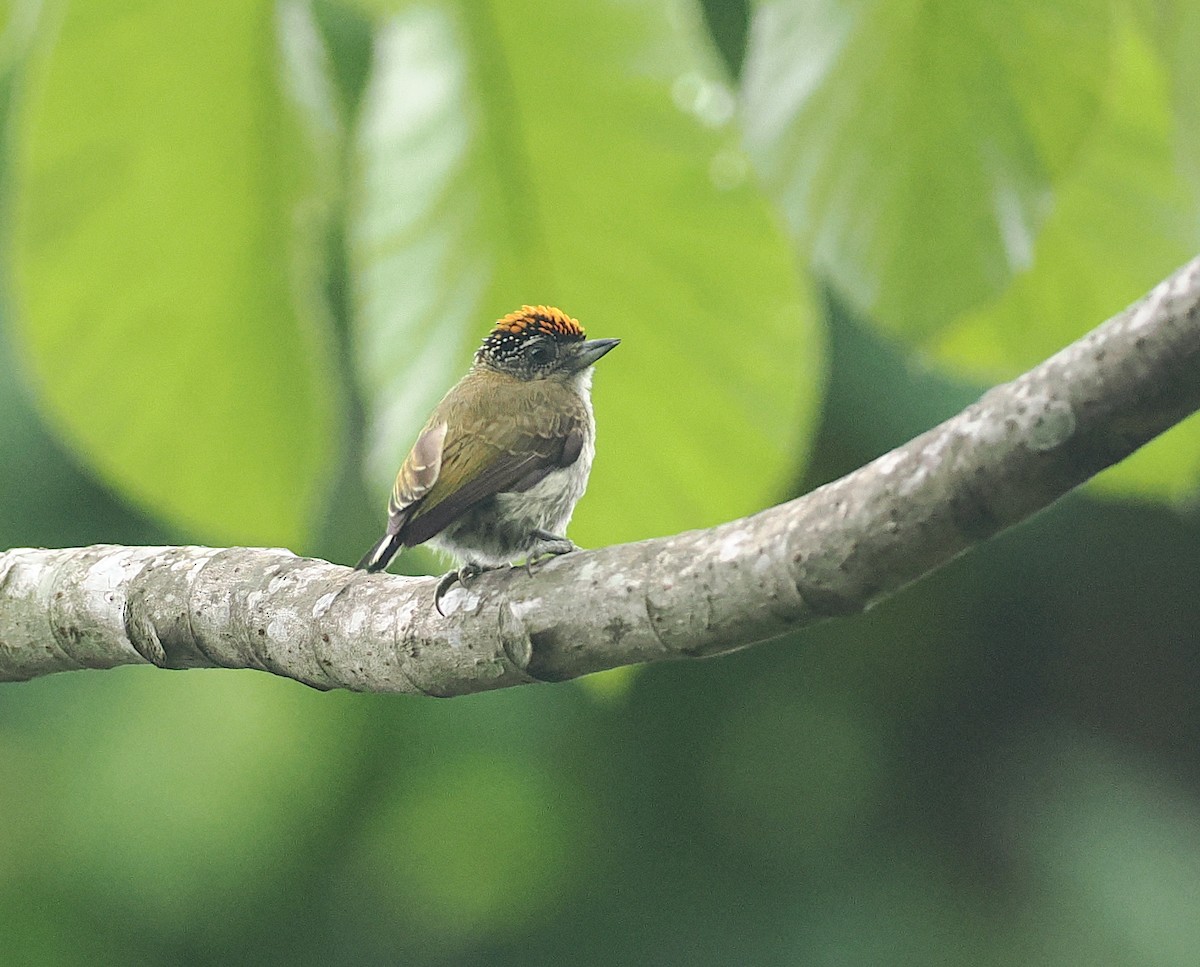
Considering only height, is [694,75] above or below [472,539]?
above

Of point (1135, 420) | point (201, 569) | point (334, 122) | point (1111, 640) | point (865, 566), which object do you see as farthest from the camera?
point (1111, 640)

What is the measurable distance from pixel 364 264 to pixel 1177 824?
4.69 m

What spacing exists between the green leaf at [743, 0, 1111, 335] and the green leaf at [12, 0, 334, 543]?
1.04 ft

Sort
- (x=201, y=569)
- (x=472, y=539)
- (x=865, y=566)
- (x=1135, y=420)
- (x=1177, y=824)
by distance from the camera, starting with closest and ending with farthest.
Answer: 1. (x=1135, y=420)
2. (x=865, y=566)
3. (x=201, y=569)
4. (x=472, y=539)
5. (x=1177, y=824)

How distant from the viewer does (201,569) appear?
1.48 metres

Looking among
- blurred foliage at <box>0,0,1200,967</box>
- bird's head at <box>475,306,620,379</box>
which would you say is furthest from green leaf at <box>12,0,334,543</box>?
bird's head at <box>475,306,620,379</box>

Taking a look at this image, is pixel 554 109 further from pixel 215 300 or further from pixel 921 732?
pixel 921 732

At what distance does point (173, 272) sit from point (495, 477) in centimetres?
80

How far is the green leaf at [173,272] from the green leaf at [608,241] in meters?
0.07

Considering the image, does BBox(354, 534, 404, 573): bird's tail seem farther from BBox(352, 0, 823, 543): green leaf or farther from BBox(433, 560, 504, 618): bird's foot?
BBox(352, 0, 823, 543): green leaf

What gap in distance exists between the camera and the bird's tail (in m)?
1.41

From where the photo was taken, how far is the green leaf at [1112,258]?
976mm

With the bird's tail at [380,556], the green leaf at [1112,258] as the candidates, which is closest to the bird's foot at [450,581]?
the bird's tail at [380,556]

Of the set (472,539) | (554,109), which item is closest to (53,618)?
(472,539)
